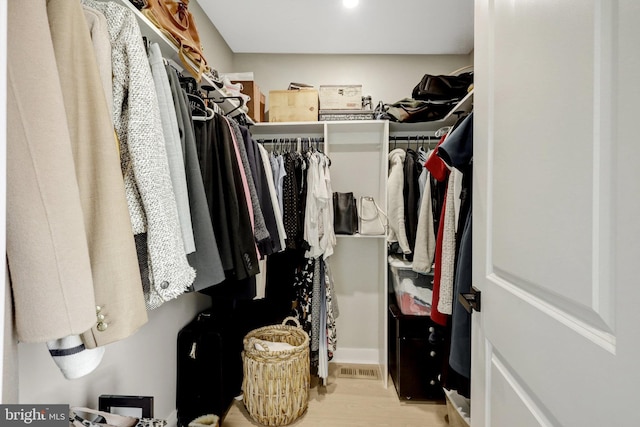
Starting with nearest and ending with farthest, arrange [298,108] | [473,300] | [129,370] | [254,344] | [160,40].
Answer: [473,300] < [160,40] < [129,370] < [254,344] < [298,108]

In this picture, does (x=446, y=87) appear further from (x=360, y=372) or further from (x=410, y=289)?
(x=360, y=372)

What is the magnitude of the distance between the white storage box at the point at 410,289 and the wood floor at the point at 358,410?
0.58 meters

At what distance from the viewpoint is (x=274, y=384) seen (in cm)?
157

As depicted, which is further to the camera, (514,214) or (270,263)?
(270,263)

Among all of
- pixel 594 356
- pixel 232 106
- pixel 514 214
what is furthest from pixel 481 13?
pixel 232 106

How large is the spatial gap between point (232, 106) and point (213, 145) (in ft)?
2.31

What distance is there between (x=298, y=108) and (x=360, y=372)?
6.84 ft

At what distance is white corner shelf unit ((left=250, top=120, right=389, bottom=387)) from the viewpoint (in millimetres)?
2383

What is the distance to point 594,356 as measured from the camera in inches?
17.0

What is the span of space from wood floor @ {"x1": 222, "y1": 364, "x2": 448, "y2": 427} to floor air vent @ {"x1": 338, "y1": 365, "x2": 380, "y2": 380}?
0.39 feet

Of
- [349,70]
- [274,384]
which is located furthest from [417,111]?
[274,384]

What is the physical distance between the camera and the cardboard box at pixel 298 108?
2090mm

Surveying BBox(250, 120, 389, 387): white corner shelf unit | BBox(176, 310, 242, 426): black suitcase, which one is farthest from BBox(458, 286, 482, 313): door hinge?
BBox(250, 120, 389, 387): white corner shelf unit

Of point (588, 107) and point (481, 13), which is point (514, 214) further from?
point (481, 13)
